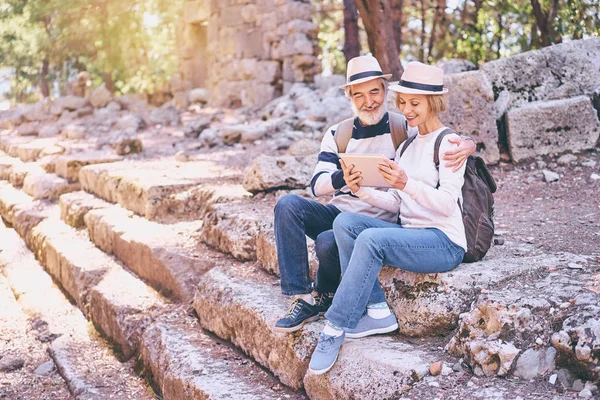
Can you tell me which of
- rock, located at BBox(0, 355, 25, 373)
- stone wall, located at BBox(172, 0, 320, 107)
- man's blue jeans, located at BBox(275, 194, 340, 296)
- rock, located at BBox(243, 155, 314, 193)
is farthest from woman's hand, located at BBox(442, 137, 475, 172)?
stone wall, located at BBox(172, 0, 320, 107)

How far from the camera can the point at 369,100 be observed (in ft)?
13.3

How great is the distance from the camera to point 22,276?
26.1 feet

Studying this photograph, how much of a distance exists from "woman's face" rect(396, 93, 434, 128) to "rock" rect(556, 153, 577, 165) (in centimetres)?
355

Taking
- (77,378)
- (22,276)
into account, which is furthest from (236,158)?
(77,378)

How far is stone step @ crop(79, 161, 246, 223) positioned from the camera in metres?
7.07

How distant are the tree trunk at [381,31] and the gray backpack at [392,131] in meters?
4.38

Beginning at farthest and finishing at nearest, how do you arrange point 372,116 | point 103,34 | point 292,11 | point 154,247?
point 103,34 → point 292,11 → point 154,247 → point 372,116

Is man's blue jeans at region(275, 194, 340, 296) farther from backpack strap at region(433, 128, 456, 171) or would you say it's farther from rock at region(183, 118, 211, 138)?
rock at region(183, 118, 211, 138)

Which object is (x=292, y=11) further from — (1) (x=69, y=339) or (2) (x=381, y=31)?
(1) (x=69, y=339)

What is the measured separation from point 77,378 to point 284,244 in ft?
7.01

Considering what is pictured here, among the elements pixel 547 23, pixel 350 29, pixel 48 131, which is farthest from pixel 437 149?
pixel 48 131

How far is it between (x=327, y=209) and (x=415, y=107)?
86 centimetres

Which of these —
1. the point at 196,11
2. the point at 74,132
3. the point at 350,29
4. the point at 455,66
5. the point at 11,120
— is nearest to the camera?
the point at 455,66

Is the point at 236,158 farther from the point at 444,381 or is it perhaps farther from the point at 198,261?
the point at 444,381
